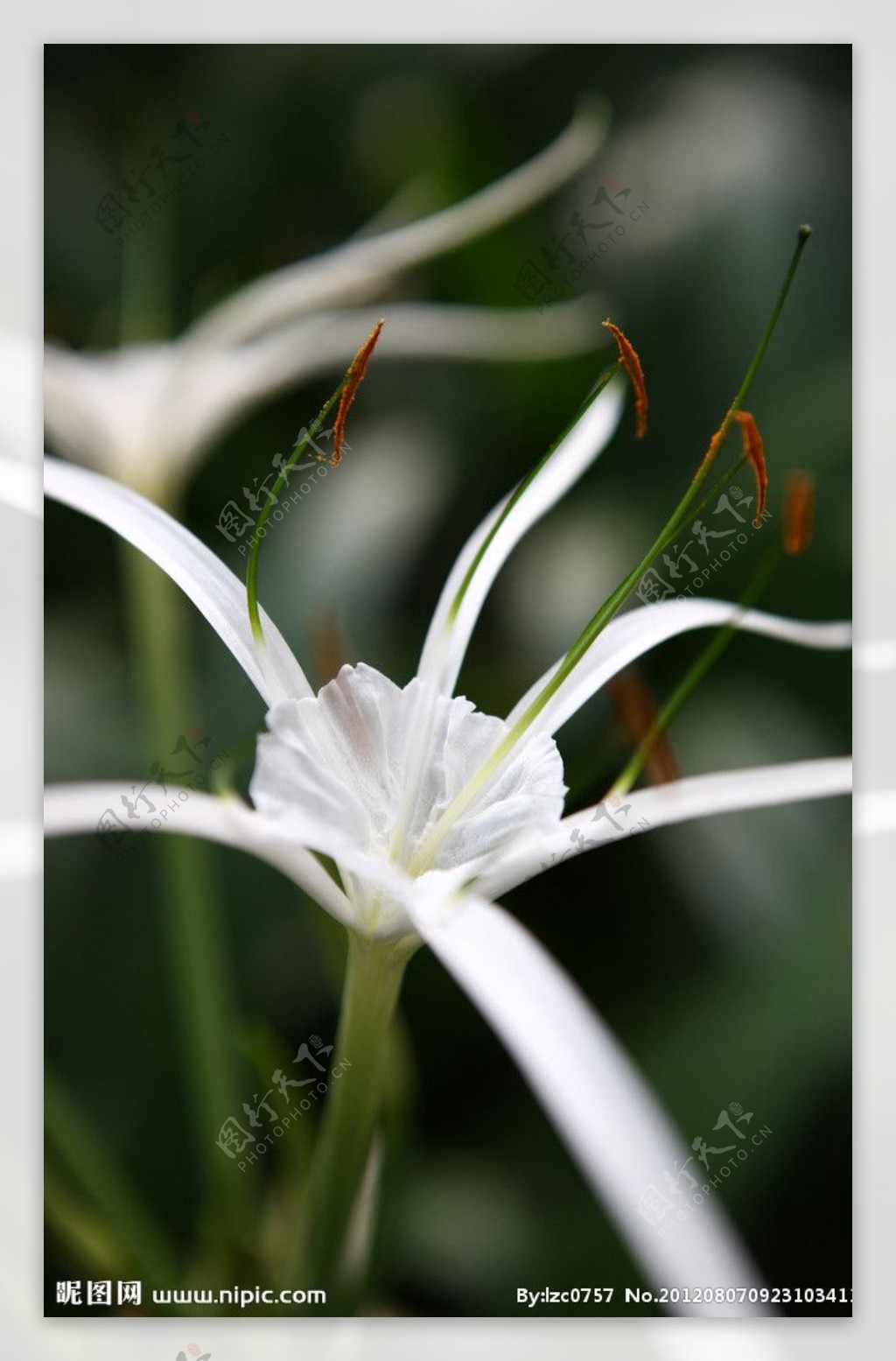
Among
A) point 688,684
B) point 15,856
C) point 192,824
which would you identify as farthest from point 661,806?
point 15,856

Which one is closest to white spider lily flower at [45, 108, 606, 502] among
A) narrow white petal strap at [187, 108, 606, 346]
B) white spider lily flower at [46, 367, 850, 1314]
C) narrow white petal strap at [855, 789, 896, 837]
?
narrow white petal strap at [187, 108, 606, 346]

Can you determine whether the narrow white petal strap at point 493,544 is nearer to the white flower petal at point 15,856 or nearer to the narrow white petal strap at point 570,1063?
the narrow white petal strap at point 570,1063

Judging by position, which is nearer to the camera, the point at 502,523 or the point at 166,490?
the point at 502,523

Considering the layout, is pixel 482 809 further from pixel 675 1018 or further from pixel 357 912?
pixel 675 1018

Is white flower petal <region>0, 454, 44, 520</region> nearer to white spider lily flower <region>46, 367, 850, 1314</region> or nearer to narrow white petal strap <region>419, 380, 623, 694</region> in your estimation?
white spider lily flower <region>46, 367, 850, 1314</region>

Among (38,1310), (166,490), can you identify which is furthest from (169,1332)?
(166,490)

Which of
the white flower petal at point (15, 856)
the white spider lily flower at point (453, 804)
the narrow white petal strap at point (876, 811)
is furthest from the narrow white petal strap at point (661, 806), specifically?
the white flower petal at point (15, 856)
